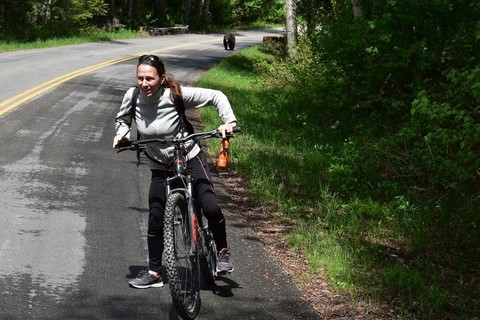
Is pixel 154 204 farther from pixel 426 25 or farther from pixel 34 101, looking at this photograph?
pixel 34 101

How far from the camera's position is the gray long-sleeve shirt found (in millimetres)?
5680

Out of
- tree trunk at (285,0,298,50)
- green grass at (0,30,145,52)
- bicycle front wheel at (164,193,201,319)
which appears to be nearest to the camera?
bicycle front wheel at (164,193,201,319)

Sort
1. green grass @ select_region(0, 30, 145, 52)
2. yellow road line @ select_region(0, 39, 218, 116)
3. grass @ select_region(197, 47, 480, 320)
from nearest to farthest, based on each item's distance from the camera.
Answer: grass @ select_region(197, 47, 480, 320), yellow road line @ select_region(0, 39, 218, 116), green grass @ select_region(0, 30, 145, 52)

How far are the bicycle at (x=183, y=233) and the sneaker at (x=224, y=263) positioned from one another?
14cm

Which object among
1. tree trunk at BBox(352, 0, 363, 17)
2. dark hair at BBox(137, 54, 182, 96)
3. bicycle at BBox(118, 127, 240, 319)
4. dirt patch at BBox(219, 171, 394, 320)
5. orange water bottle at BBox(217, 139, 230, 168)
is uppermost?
tree trunk at BBox(352, 0, 363, 17)

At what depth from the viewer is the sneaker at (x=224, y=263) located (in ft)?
19.5

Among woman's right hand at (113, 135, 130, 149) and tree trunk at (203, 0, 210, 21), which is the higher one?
tree trunk at (203, 0, 210, 21)

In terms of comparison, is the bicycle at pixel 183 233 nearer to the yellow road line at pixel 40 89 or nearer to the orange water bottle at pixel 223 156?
the orange water bottle at pixel 223 156

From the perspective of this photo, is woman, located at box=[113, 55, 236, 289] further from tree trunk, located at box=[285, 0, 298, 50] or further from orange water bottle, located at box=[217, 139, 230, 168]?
tree trunk, located at box=[285, 0, 298, 50]

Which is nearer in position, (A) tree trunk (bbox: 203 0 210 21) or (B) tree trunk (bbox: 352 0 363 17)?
(B) tree trunk (bbox: 352 0 363 17)

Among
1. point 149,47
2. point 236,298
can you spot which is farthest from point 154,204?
point 149,47

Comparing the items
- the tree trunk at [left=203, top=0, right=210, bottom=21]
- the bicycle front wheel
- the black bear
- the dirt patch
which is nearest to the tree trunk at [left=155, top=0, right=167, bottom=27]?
the tree trunk at [left=203, top=0, right=210, bottom=21]

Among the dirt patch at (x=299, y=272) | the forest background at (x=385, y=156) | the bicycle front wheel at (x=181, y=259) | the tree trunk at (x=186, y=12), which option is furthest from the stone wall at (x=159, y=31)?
the bicycle front wheel at (x=181, y=259)

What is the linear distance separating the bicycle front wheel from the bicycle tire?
25cm
